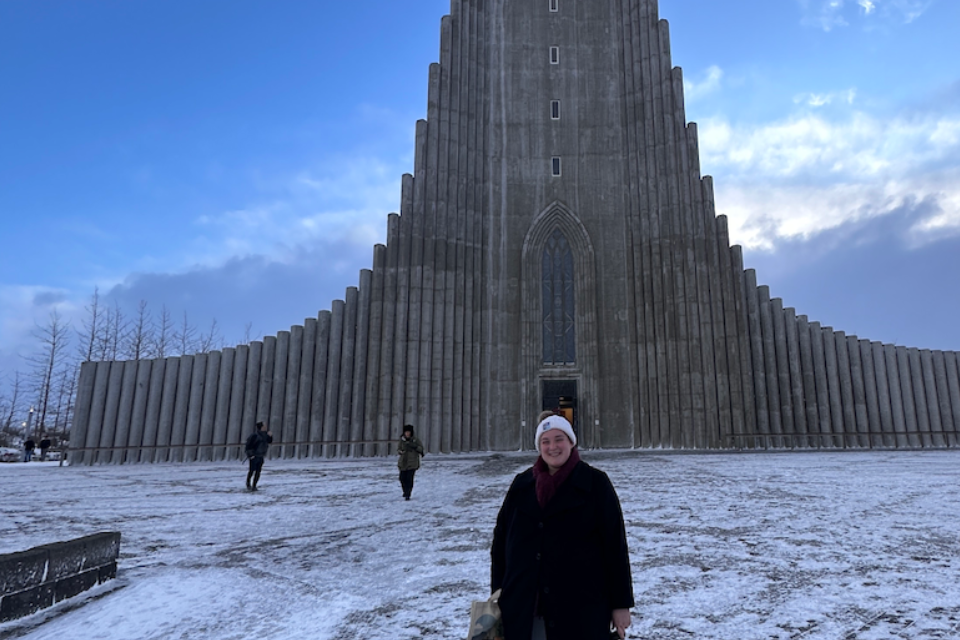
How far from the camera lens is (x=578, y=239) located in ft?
97.0

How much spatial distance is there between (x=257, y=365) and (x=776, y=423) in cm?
2474

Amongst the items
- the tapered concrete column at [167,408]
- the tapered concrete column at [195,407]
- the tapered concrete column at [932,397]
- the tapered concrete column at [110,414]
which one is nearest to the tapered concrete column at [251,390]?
the tapered concrete column at [195,407]

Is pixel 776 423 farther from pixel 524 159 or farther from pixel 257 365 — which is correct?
pixel 257 365

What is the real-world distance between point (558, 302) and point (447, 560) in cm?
2386

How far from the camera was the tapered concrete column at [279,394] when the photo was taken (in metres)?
25.5

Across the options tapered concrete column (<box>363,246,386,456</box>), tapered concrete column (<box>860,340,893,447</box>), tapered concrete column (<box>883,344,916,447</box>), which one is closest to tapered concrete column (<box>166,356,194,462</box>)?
tapered concrete column (<box>363,246,386,456</box>)

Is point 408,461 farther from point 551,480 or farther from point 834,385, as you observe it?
point 834,385

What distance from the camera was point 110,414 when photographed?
25219 millimetres

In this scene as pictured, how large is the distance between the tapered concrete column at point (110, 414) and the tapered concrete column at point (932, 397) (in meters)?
38.2

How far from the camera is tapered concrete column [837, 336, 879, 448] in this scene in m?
26.9

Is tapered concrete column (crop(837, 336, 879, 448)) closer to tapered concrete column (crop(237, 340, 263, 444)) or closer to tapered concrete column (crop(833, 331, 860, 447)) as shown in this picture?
tapered concrete column (crop(833, 331, 860, 447))

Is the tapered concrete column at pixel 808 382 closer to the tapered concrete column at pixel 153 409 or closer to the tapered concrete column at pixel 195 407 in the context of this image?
the tapered concrete column at pixel 195 407

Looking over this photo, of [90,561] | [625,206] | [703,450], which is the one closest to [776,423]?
[703,450]

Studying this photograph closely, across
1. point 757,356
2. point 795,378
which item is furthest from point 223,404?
point 795,378
